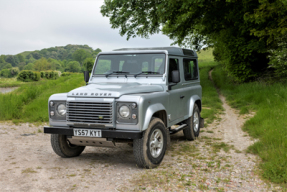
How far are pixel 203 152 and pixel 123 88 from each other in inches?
96.2

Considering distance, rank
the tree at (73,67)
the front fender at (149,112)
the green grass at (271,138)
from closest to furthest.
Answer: the green grass at (271,138) < the front fender at (149,112) < the tree at (73,67)

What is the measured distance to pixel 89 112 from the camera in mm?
5102

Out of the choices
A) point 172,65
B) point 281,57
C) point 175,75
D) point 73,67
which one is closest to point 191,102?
point 172,65

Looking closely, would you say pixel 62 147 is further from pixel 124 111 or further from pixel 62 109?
pixel 124 111

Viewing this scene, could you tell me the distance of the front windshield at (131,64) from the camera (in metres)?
6.26

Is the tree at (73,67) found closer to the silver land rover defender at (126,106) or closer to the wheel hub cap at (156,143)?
the silver land rover defender at (126,106)

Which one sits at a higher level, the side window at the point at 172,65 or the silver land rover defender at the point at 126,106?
the side window at the point at 172,65

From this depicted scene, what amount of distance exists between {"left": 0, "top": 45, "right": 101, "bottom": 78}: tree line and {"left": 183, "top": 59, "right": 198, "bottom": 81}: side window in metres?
99.8

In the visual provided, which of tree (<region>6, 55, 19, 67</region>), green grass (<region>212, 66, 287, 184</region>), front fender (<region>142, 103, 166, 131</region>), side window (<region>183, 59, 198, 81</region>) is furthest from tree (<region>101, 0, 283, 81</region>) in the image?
tree (<region>6, 55, 19, 67</region>)

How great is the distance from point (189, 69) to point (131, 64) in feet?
6.31

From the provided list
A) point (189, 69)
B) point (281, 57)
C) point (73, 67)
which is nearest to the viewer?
point (189, 69)

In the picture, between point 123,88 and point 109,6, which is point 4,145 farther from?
point 109,6

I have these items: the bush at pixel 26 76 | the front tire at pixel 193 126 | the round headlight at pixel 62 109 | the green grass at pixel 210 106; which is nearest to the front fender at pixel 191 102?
the front tire at pixel 193 126

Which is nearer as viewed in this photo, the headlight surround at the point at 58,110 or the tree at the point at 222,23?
the headlight surround at the point at 58,110
